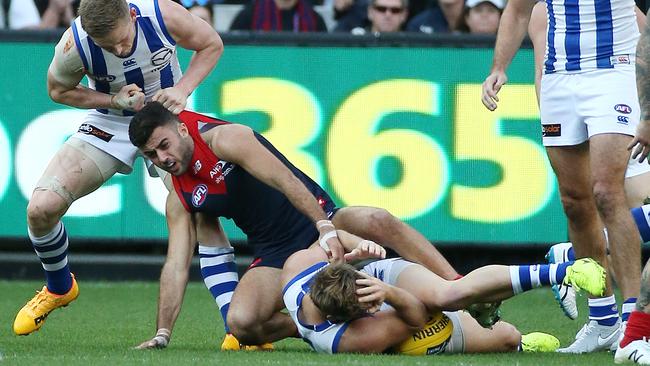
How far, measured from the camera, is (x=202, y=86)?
11.1m

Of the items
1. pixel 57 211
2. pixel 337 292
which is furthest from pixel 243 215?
pixel 337 292

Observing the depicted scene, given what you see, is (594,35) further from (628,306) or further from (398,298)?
(398,298)

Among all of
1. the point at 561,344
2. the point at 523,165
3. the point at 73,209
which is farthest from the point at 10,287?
the point at 561,344

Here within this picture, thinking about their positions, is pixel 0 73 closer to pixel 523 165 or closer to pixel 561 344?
pixel 523 165

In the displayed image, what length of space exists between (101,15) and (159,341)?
168cm

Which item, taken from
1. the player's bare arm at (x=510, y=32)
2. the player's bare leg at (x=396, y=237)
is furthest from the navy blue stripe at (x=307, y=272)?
the player's bare arm at (x=510, y=32)

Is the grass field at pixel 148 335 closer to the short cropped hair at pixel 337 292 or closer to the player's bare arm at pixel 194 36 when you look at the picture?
the short cropped hair at pixel 337 292

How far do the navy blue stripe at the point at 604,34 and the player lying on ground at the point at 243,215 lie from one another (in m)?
1.27

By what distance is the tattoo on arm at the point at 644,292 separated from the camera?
6270 mm

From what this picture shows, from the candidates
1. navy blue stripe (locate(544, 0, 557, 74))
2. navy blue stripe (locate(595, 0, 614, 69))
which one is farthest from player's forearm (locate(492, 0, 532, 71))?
navy blue stripe (locate(595, 0, 614, 69))

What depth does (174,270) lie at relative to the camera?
7.63 m

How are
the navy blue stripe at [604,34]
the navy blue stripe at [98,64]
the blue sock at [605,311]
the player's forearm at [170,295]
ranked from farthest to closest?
the navy blue stripe at [98,64]
the player's forearm at [170,295]
the blue sock at [605,311]
the navy blue stripe at [604,34]

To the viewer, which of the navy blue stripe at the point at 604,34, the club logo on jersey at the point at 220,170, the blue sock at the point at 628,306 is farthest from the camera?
the club logo on jersey at the point at 220,170

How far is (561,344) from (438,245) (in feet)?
10.3
